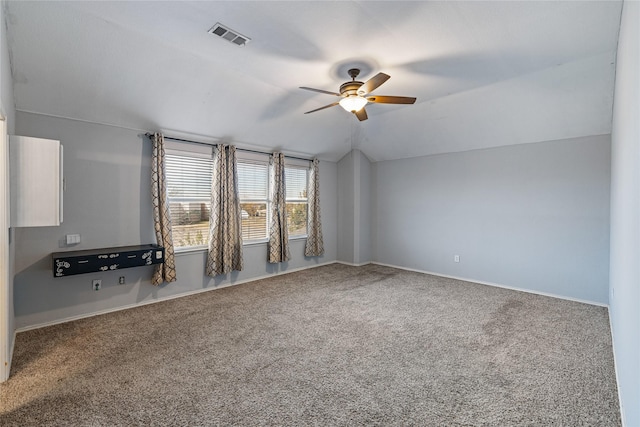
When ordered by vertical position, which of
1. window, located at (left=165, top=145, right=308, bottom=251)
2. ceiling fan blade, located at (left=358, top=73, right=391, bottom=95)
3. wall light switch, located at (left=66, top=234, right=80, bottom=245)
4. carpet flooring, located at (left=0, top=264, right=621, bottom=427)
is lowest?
carpet flooring, located at (left=0, top=264, right=621, bottom=427)

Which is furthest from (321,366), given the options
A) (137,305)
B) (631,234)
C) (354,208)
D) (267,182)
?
(354,208)

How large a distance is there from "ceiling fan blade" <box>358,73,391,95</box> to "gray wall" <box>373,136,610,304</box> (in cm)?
312

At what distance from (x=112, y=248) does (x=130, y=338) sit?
1319 millimetres

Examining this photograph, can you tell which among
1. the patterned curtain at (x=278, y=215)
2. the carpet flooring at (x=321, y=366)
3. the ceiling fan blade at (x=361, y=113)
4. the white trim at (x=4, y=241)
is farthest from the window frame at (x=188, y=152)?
the ceiling fan blade at (x=361, y=113)

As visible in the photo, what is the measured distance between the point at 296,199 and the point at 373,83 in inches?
145

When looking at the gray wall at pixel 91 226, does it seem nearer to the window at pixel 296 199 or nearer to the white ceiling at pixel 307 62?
the white ceiling at pixel 307 62

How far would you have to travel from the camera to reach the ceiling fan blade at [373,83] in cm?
295

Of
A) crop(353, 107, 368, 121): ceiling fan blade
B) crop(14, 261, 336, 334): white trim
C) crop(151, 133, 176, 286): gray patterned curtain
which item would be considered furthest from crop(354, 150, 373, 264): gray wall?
crop(151, 133, 176, 286): gray patterned curtain

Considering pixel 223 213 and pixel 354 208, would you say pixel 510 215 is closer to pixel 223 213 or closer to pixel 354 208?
pixel 354 208

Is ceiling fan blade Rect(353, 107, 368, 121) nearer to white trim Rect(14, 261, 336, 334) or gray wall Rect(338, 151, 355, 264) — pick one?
gray wall Rect(338, 151, 355, 264)

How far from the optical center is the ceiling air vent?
9.18ft

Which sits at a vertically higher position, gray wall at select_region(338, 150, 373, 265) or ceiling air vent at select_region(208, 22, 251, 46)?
ceiling air vent at select_region(208, 22, 251, 46)

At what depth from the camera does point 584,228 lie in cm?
444

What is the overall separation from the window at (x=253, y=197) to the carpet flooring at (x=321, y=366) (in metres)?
1.61
